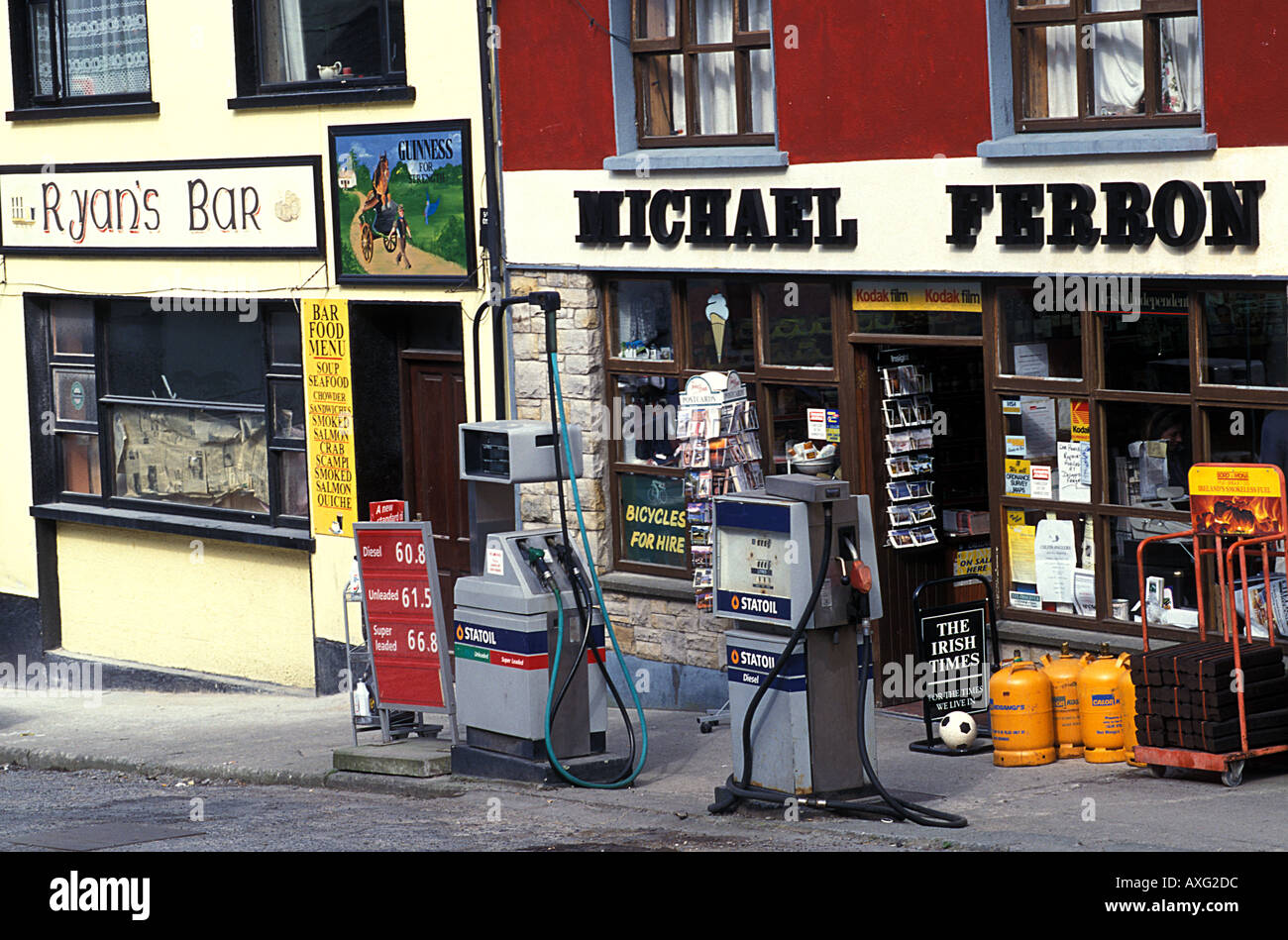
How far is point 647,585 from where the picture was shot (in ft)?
43.1

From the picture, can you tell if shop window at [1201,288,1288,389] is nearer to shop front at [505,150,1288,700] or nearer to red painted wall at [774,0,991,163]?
shop front at [505,150,1288,700]

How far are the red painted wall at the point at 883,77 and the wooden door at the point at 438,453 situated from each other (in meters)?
2.22

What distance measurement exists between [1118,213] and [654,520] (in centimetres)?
432

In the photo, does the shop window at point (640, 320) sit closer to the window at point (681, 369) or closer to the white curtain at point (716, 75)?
the window at point (681, 369)

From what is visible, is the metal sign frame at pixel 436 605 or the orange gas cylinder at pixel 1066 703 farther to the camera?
the metal sign frame at pixel 436 605

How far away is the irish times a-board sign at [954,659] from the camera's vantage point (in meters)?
10.6

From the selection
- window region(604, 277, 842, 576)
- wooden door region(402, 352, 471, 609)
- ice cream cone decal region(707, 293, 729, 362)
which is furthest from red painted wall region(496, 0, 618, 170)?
wooden door region(402, 352, 471, 609)

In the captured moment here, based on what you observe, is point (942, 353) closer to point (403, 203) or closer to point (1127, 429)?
point (1127, 429)

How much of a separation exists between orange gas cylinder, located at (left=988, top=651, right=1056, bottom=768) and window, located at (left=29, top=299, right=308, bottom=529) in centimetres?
701

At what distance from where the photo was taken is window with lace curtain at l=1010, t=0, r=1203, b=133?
33.2 feet

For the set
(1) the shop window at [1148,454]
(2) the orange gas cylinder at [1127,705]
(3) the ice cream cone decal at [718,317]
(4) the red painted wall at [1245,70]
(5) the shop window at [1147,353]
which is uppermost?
(4) the red painted wall at [1245,70]

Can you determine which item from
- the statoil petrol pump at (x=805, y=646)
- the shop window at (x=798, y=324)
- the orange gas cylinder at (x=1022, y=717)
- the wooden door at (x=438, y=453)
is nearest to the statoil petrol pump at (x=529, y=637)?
the statoil petrol pump at (x=805, y=646)

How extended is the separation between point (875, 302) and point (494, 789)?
12.8ft

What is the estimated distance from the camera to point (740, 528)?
9242mm
